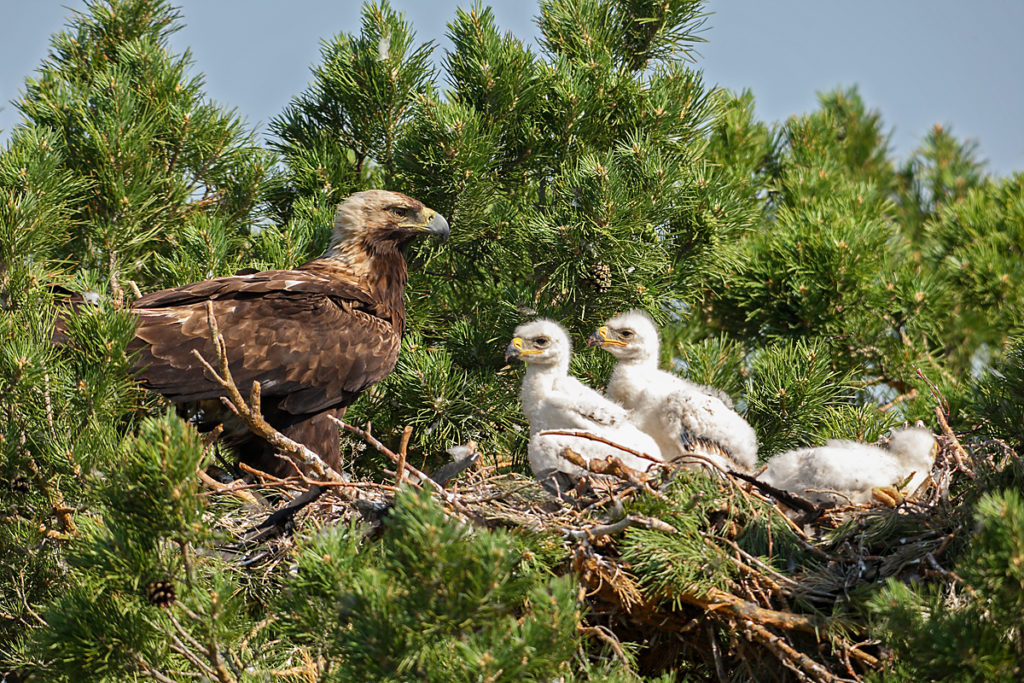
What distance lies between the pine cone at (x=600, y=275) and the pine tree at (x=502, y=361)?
0.04 ft

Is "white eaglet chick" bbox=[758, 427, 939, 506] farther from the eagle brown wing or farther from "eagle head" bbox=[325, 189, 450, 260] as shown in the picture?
"eagle head" bbox=[325, 189, 450, 260]

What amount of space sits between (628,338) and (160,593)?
3131mm

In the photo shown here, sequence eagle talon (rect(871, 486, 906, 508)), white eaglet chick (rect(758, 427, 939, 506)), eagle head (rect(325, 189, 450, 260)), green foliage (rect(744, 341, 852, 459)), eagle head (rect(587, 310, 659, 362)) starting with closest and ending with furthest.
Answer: eagle talon (rect(871, 486, 906, 508)) < white eaglet chick (rect(758, 427, 939, 506)) < eagle head (rect(587, 310, 659, 362)) < green foliage (rect(744, 341, 852, 459)) < eagle head (rect(325, 189, 450, 260))

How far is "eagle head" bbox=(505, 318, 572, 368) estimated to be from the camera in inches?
220

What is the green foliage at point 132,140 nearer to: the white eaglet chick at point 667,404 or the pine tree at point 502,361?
the pine tree at point 502,361

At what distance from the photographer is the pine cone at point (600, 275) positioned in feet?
19.5

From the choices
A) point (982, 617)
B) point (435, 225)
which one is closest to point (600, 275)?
point (435, 225)

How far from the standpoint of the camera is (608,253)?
231 inches

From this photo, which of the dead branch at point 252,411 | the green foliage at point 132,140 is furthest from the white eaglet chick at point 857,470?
the green foliage at point 132,140

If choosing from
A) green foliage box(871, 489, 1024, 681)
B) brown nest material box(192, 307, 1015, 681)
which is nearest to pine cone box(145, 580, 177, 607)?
brown nest material box(192, 307, 1015, 681)

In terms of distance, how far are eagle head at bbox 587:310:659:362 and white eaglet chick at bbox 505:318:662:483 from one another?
21 centimetres

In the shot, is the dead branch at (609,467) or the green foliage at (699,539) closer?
the green foliage at (699,539)

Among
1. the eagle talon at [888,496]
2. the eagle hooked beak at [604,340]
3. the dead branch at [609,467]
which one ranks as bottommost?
the dead branch at [609,467]

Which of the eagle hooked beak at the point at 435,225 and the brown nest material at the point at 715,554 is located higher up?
the eagle hooked beak at the point at 435,225
